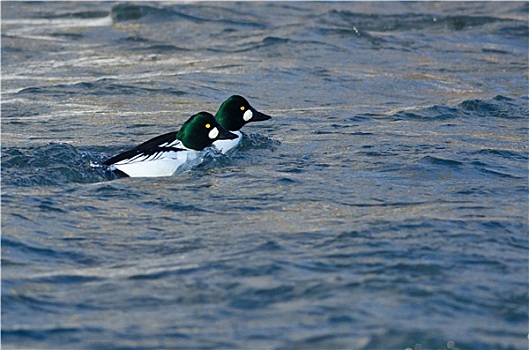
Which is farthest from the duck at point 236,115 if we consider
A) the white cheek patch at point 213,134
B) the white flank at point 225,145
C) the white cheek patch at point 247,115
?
the white cheek patch at point 213,134

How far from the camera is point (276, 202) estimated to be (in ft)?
25.8

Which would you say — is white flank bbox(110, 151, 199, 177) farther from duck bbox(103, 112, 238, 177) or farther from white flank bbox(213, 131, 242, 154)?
white flank bbox(213, 131, 242, 154)

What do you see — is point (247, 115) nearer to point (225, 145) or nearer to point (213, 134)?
point (225, 145)

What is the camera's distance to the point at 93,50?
15781mm

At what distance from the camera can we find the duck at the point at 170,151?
8672mm

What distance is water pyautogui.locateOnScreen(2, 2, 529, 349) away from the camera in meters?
5.56

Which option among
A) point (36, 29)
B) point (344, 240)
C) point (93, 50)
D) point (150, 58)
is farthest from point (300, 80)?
point (344, 240)

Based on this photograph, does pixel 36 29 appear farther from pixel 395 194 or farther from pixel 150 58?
pixel 395 194

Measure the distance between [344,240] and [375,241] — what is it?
201 mm

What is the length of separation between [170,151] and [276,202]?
63.7 inches

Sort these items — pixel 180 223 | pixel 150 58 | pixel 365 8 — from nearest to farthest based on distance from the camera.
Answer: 1. pixel 180 223
2. pixel 150 58
3. pixel 365 8

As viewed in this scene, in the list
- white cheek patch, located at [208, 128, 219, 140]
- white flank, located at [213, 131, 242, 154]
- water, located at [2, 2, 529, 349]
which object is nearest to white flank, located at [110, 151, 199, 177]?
water, located at [2, 2, 529, 349]

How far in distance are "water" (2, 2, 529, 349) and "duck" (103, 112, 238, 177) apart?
0.57ft

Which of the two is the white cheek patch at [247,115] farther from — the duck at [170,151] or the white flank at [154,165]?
the white flank at [154,165]
